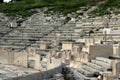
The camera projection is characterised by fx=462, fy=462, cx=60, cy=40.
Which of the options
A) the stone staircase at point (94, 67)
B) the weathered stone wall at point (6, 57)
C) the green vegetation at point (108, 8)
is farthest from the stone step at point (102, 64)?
the green vegetation at point (108, 8)

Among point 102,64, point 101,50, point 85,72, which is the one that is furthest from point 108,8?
point 85,72

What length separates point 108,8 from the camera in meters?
39.7

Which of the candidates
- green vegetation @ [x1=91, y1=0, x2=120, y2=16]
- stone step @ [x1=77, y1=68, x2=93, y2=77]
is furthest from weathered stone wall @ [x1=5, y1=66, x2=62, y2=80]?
green vegetation @ [x1=91, y1=0, x2=120, y2=16]

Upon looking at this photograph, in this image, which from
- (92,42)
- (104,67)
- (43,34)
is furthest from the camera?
(43,34)

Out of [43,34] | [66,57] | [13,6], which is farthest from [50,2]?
[66,57]

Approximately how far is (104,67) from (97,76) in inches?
45.4

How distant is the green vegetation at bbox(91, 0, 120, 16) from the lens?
123ft

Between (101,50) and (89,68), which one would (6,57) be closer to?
(101,50)

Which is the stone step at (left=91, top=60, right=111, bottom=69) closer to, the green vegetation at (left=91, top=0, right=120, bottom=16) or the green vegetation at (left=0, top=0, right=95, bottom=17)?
the green vegetation at (left=91, top=0, right=120, bottom=16)

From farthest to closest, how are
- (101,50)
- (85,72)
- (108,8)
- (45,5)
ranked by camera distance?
(45,5)
(108,8)
(101,50)
(85,72)

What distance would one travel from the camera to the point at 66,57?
21.4 meters

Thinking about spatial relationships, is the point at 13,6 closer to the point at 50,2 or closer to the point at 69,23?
the point at 50,2

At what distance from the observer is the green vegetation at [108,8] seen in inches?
1481

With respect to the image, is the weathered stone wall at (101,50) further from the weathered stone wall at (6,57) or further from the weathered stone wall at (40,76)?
the weathered stone wall at (40,76)
